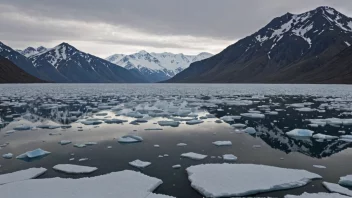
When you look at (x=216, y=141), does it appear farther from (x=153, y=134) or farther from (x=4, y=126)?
(x=4, y=126)

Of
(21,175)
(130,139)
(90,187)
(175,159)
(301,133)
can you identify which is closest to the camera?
(90,187)

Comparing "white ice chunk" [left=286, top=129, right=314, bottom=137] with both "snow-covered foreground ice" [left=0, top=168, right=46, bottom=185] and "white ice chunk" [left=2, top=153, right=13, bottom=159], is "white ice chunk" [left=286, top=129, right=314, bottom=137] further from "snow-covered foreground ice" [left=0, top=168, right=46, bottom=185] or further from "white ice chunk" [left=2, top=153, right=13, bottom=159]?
"white ice chunk" [left=2, top=153, right=13, bottom=159]

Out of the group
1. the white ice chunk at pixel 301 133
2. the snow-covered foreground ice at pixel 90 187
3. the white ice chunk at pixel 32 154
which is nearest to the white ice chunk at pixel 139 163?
the snow-covered foreground ice at pixel 90 187

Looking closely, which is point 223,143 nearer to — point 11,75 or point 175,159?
point 175,159

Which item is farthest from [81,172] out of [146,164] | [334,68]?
[334,68]

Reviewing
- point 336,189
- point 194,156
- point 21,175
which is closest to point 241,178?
point 336,189

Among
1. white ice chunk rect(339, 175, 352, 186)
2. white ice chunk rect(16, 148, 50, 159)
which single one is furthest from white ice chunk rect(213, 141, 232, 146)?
white ice chunk rect(16, 148, 50, 159)
